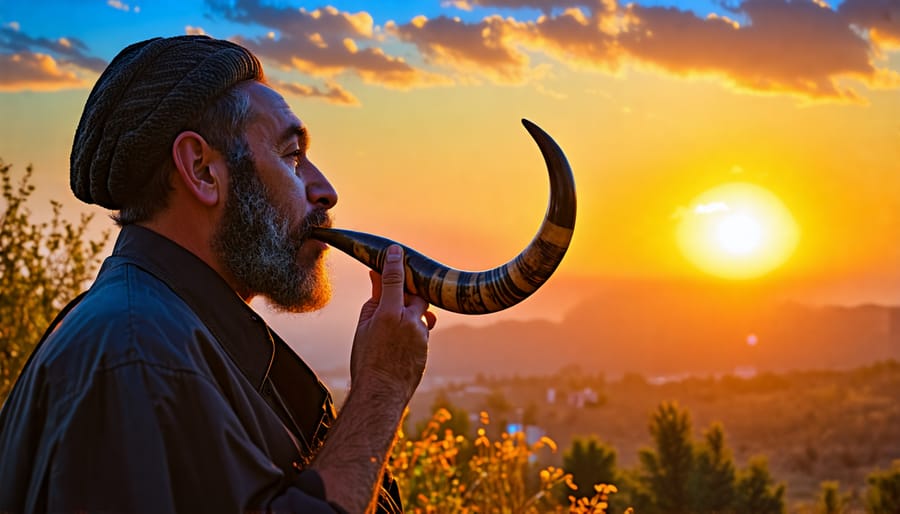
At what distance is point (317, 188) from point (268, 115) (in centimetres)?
23

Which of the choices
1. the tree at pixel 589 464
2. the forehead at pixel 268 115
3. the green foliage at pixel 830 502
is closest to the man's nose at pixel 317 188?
the forehead at pixel 268 115

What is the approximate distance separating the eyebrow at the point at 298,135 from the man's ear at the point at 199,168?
0.65ft

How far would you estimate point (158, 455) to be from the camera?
67.0 inches

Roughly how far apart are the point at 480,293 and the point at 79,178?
42.5 inches

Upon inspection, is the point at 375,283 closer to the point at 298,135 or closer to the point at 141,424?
the point at 298,135

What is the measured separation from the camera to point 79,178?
2.51 metres

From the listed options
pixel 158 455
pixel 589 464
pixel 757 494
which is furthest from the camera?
pixel 757 494

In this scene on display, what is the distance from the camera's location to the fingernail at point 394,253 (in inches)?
92.2

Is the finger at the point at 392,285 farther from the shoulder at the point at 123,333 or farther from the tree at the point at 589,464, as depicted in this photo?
the tree at the point at 589,464

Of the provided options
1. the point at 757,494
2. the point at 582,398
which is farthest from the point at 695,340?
the point at 757,494

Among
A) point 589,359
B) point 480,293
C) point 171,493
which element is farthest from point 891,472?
point 589,359

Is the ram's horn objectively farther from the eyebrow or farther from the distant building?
the distant building

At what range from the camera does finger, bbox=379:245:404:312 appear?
7.43ft

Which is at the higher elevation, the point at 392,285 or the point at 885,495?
the point at 885,495
